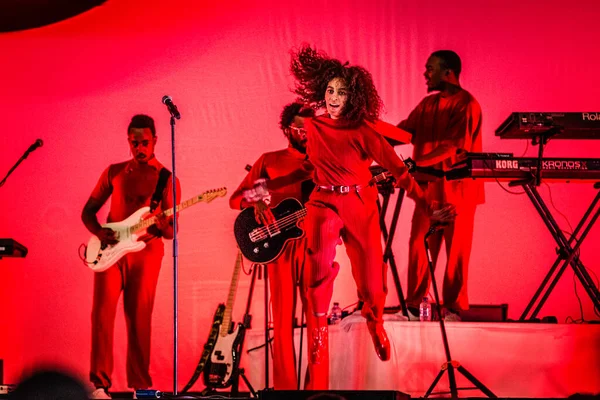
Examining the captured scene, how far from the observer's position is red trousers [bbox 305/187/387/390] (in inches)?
226

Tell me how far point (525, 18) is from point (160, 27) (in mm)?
3106

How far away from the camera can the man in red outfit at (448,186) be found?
6.42 metres

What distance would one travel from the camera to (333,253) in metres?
5.83

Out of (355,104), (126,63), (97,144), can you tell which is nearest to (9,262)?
(97,144)

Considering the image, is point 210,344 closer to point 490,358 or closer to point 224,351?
point 224,351

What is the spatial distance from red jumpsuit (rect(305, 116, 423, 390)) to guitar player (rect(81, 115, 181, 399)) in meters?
1.51

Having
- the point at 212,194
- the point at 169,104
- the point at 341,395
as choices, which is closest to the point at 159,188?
the point at 212,194

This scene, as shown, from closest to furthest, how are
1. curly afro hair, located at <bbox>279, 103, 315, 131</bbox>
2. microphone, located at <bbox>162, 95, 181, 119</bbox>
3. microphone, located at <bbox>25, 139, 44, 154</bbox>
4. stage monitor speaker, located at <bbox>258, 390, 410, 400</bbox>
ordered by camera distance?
stage monitor speaker, located at <bbox>258, 390, 410, 400</bbox> → microphone, located at <bbox>162, 95, 181, 119</bbox> → curly afro hair, located at <bbox>279, 103, 315, 131</bbox> → microphone, located at <bbox>25, 139, 44, 154</bbox>

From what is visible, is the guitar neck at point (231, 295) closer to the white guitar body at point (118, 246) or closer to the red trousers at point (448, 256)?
the white guitar body at point (118, 246)

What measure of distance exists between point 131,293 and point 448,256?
2.62m

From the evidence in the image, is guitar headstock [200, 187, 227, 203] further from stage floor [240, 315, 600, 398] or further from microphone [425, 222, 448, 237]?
microphone [425, 222, 448, 237]

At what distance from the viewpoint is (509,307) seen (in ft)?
21.5

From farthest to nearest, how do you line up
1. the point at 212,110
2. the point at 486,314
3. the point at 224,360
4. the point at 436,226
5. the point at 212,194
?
the point at 212,110 → the point at 212,194 → the point at 224,360 → the point at 486,314 → the point at 436,226

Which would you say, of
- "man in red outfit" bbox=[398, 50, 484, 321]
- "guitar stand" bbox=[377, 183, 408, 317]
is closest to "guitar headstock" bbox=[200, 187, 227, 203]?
"guitar stand" bbox=[377, 183, 408, 317]
